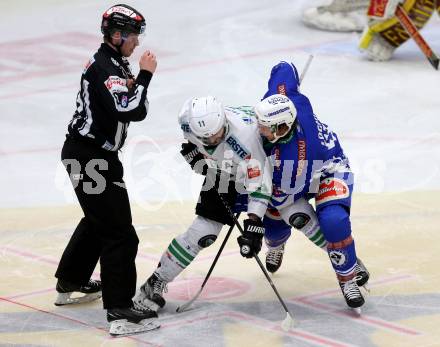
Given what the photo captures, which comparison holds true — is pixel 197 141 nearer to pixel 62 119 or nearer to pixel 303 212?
pixel 303 212

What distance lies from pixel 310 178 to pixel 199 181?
8.31ft

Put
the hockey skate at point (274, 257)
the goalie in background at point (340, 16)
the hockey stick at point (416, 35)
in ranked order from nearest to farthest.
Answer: the hockey skate at point (274, 257) → the hockey stick at point (416, 35) → the goalie in background at point (340, 16)

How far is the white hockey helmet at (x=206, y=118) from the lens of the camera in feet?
16.8

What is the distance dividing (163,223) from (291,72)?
5.73 ft

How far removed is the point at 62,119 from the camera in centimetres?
964

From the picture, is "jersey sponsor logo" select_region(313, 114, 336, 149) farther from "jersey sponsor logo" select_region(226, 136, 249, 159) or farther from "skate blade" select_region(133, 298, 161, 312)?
"skate blade" select_region(133, 298, 161, 312)

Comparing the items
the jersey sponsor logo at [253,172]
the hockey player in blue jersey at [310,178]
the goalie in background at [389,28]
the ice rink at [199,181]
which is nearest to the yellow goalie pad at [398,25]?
the goalie in background at [389,28]

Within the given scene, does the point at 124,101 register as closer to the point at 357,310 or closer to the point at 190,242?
the point at 190,242

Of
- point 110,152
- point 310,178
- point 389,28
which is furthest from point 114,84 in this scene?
point 389,28

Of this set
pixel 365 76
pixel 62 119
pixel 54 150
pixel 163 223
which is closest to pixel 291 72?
pixel 163 223

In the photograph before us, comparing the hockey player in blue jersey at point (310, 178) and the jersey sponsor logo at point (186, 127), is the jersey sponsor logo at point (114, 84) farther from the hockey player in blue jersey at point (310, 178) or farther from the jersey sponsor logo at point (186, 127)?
the hockey player in blue jersey at point (310, 178)

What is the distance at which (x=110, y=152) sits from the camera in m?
5.34

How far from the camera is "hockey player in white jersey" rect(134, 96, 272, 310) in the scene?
5.20 m

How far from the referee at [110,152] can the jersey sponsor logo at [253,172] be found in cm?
61
